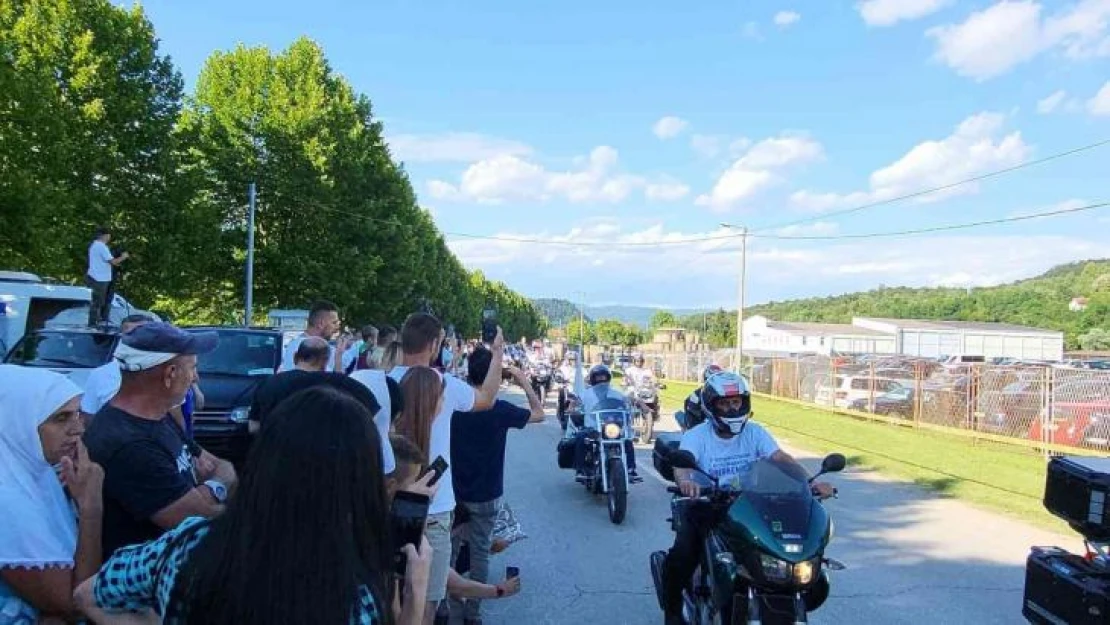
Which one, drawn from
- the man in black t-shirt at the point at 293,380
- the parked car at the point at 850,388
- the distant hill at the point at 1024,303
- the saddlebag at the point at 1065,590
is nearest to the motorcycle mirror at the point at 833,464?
the saddlebag at the point at 1065,590

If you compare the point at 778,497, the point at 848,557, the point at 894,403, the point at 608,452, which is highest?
the point at 778,497

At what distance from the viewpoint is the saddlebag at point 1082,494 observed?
14.6ft

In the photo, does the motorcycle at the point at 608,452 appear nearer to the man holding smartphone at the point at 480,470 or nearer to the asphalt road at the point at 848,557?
the asphalt road at the point at 848,557

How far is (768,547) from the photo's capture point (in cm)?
405

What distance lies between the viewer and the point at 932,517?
10.1 metres

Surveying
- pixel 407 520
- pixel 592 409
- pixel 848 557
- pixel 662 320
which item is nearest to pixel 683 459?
pixel 407 520

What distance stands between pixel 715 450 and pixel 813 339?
102107mm

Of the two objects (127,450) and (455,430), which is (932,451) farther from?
(127,450)

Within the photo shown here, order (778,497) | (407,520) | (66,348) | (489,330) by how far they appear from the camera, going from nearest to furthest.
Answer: (407,520) → (778,497) → (489,330) → (66,348)

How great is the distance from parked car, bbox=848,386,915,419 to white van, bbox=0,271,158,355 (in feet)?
61.6

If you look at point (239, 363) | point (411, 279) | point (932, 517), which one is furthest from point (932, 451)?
point (411, 279)

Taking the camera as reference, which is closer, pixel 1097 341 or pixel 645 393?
pixel 645 393

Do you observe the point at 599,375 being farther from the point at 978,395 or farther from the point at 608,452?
the point at 978,395

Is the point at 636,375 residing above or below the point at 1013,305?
below
